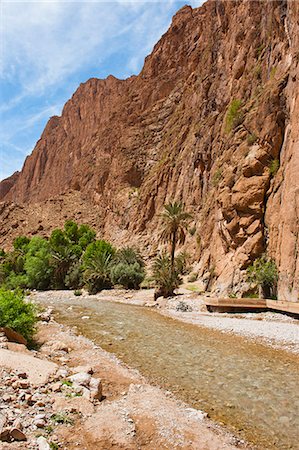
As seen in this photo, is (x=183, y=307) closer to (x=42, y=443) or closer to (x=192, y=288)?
(x=192, y=288)

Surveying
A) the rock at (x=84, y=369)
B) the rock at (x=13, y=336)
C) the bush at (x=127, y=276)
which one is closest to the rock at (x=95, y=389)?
the rock at (x=84, y=369)

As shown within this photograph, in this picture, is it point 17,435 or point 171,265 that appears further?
point 171,265

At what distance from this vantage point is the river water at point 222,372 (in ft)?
19.8

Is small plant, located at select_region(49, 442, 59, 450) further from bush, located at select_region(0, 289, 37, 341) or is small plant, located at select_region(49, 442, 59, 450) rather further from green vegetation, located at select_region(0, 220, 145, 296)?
green vegetation, located at select_region(0, 220, 145, 296)

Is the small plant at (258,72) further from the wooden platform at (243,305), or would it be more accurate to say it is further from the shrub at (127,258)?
the wooden platform at (243,305)

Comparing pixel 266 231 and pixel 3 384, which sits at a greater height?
pixel 266 231

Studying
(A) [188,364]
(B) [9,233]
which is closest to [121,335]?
(A) [188,364]

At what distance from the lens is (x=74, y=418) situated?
536 cm

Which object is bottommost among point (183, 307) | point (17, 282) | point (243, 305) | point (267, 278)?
point (17, 282)

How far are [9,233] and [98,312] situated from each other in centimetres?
5570

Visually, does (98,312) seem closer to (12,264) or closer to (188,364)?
(188,364)

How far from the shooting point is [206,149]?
136 ft

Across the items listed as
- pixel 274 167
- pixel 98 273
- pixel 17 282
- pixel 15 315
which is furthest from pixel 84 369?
pixel 17 282

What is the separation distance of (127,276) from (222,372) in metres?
25.8
